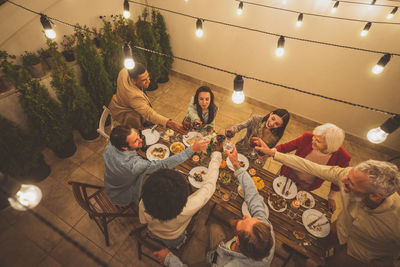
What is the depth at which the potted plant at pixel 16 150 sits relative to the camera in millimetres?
3000

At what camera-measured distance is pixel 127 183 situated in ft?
8.41

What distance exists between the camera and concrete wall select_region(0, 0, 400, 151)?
3713mm

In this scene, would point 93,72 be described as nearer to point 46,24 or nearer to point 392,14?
point 46,24

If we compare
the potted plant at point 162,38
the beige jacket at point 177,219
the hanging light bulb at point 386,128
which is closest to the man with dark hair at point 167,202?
the beige jacket at point 177,219

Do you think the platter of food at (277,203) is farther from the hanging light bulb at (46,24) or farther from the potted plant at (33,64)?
the potted plant at (33,64)

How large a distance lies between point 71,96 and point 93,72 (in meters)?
0.65

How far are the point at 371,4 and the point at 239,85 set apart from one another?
3394 mm

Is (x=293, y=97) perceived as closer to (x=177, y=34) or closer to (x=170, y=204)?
(x=177, y=34)

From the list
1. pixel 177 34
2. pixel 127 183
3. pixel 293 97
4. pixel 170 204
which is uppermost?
pixel 177 34

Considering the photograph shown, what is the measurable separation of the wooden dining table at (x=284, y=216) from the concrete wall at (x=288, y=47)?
3.15 m

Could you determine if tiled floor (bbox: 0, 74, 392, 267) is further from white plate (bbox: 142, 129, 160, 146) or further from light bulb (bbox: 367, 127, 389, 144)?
light bulb (bbox: 367, 127, 389, 144)

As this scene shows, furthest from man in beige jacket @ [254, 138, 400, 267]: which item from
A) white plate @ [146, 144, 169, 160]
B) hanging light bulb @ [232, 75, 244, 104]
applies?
white plate @ [146, 144, 169, 160]

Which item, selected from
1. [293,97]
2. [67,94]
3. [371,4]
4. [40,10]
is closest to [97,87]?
[67,94]

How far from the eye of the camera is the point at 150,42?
5199mm
